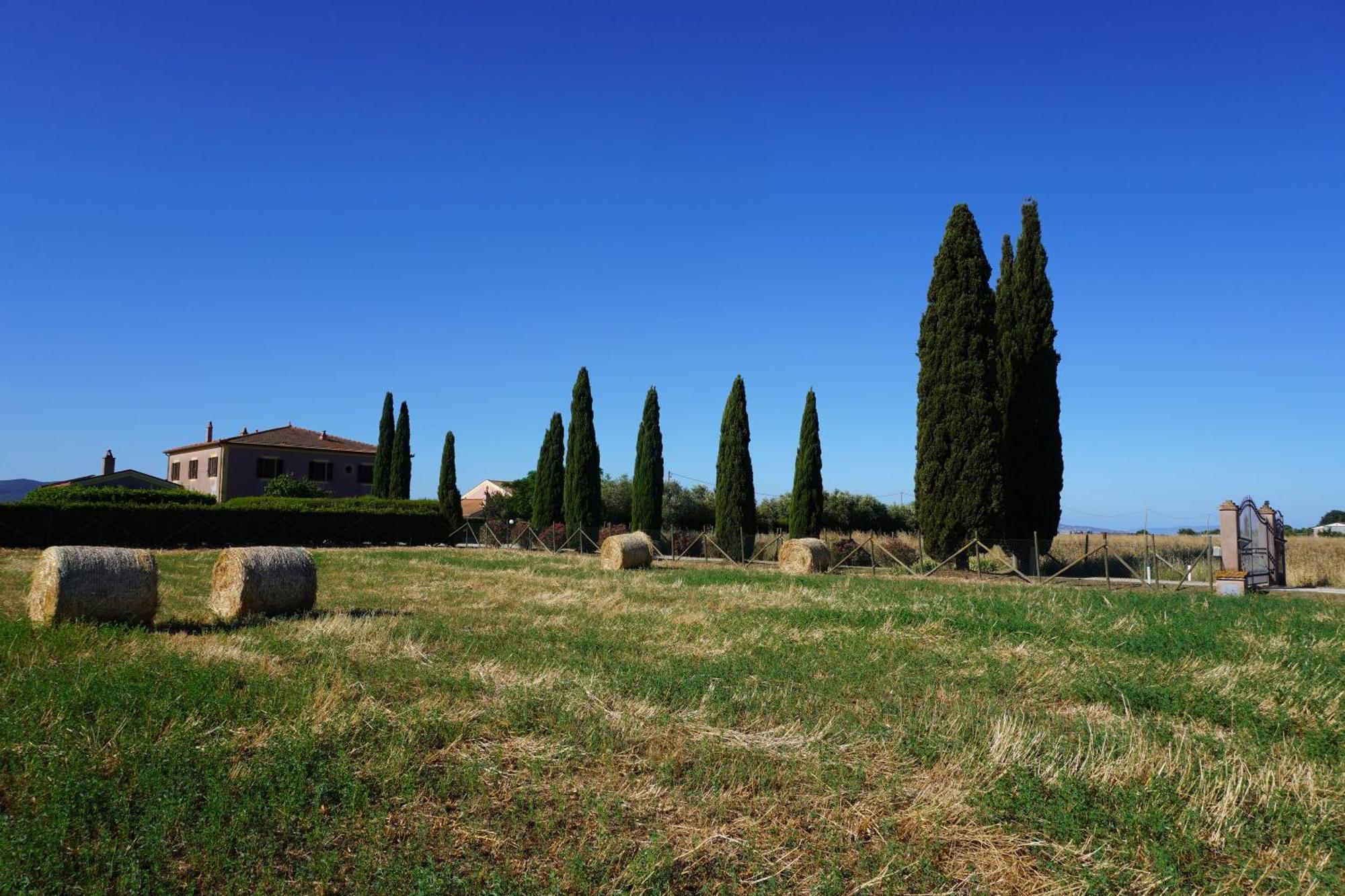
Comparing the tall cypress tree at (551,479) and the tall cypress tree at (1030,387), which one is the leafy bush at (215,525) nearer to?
the tall cypress tree at (551,479)

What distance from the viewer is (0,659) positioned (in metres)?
7.85

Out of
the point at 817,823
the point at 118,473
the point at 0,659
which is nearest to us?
the point at 817,823

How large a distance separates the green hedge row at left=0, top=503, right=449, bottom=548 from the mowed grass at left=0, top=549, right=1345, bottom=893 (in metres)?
26.7

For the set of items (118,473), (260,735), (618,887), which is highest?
(118,473)

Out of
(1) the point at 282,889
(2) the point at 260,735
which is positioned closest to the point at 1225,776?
(1) the point at 282,889

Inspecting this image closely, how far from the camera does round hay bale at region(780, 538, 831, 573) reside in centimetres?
2434

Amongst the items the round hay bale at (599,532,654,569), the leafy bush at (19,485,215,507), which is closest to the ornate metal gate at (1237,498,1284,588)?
the round hay bale at (599,532,654,569)

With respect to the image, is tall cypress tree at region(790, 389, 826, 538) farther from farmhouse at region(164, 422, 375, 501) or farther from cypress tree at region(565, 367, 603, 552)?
farmhouse at region(164, 422, 375, 501)

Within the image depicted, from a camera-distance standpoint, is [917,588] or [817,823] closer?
[817,823]

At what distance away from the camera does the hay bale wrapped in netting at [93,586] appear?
1069cm

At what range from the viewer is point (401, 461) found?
53625 millimetres

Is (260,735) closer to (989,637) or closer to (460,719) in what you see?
(460,719)

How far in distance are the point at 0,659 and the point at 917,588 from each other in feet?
53.0

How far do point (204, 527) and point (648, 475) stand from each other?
19.4 m
